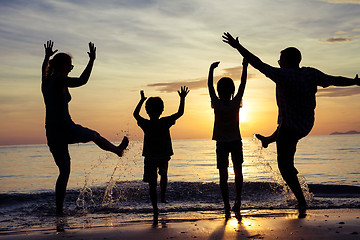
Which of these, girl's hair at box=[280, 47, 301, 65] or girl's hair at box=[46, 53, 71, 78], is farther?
girl's hair at box=[46, 53, 71, 78]

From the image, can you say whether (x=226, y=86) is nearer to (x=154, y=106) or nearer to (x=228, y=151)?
(x=228, y=151)

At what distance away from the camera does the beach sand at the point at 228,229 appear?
4.10 m

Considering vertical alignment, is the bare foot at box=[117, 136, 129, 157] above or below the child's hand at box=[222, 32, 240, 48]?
below

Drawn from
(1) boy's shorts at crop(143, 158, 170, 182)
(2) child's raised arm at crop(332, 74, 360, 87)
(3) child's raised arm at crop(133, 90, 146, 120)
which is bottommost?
(1) boy's shorts at crop(143, 158, 170, 182)

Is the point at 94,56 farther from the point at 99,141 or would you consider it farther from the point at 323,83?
the point at 323,83

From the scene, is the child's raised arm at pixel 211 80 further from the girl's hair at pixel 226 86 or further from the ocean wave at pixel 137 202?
the ocean wave at pixel 137 202

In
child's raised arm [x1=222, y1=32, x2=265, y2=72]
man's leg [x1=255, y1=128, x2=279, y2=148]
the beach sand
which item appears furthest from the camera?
man's leg [x1=255, y1=128, x2=279, y2=148]

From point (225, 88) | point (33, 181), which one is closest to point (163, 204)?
point (225, 88)

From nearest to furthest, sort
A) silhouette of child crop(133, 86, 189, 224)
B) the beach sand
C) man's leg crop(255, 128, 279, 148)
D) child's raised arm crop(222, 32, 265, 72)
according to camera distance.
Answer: the beach sand → child's raised arm crop(222, 32, 265, 72) → silhouette of child crop(133, 86, 189, 224) → man's leg crop(255, 128, 279, 148)

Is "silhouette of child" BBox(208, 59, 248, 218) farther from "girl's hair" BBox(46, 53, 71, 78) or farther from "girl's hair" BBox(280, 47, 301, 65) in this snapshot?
"girl's hair" BBox(46, 53, 71, 78)

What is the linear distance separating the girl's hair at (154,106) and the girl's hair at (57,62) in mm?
1422

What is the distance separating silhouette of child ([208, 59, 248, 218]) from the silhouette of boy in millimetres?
606

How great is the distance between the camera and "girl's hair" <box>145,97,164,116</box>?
618 cm

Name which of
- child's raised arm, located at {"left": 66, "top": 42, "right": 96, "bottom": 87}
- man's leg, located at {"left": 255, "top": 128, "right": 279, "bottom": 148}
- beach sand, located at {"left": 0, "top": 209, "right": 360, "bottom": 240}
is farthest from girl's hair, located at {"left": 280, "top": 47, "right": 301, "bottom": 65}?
child's raised arm, located at {"left": 66, "top": 42, "right": 96, "bottom": 87}
